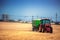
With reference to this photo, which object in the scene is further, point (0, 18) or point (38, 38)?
point (0, 18)

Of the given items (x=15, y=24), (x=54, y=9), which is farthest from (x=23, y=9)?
(x=54, y=9)

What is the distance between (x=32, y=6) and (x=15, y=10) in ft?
1.41

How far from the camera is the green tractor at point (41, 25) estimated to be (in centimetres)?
386

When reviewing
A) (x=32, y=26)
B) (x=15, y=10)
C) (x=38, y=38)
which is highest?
(x=15, y=10)

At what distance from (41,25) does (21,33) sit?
529 millimetres

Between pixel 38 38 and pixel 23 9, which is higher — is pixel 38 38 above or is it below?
below

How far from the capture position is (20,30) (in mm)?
3910

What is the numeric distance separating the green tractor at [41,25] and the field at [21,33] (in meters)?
0.10

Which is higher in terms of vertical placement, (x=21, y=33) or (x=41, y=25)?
(x=41, y=25)

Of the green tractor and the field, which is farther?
Result: the green tractor

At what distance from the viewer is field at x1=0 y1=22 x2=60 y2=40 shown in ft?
12.1

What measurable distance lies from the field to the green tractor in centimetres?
10

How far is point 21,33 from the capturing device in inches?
150

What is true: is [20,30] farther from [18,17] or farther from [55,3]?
[55,3]
